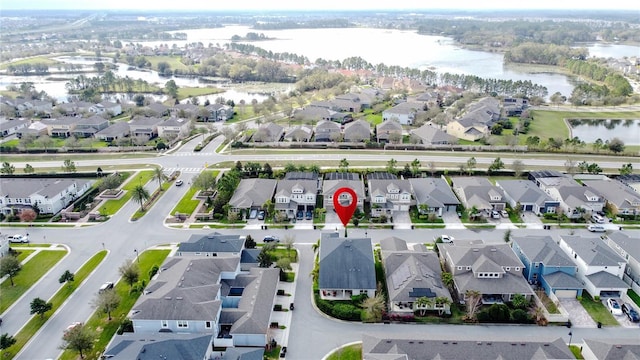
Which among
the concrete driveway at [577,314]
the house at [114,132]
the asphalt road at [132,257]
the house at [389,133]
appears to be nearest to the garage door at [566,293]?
the concrete driveway at [577,314]

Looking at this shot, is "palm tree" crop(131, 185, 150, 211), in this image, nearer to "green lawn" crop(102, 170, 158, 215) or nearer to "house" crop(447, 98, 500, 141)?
"green lawn" crop(102, 170, 158, 215)

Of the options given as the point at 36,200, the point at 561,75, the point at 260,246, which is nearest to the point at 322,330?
the point at 260,246

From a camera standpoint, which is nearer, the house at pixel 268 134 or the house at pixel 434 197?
the house at pixel 434 197

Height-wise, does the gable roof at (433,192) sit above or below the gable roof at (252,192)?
above

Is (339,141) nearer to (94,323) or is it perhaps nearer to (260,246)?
(260,246)

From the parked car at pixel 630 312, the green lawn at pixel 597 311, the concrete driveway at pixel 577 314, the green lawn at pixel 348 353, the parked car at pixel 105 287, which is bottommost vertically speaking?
the green lawn at pixel 348 353

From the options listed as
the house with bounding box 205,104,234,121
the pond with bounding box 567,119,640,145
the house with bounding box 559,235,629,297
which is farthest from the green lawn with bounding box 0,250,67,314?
the pond with bounding box 567,119,640,145

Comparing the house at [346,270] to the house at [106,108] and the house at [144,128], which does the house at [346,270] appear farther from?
the house at [106,108]
